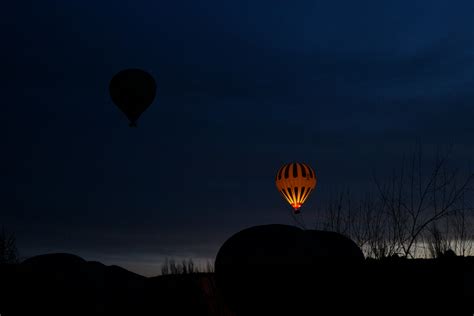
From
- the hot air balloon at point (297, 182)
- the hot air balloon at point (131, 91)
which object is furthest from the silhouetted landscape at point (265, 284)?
the hot air balloon at point (297, 182)

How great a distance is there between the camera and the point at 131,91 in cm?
1708

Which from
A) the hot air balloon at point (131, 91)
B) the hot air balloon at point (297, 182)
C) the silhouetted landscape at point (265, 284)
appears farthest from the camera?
the hot air balloon at point (297, 182)

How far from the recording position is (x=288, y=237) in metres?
7.75

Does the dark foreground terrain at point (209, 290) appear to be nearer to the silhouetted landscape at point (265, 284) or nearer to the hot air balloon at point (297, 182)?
the silhouetted landscape at point (265, 284)

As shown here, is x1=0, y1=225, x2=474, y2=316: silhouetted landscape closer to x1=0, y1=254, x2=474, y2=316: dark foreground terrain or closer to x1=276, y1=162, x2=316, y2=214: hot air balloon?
x1=0, y1=254, x2=474, y2=316: dark foreground terrain

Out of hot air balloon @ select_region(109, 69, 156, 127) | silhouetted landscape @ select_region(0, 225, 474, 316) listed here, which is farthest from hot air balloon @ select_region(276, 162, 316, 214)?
silhouetted landscape @ select_region(0, 225, 474, 316)

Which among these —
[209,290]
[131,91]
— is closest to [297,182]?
[131,91]

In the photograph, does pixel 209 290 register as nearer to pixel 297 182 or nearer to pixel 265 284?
pixel 265 284

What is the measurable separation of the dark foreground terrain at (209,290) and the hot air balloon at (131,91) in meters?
8.50

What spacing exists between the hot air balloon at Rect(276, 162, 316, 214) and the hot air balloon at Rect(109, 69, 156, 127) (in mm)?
5984

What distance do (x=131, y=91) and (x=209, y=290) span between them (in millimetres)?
9544

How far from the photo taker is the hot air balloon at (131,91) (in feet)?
56.0

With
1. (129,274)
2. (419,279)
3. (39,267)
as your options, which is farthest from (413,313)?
(39,267)

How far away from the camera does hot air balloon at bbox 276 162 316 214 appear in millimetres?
21156
